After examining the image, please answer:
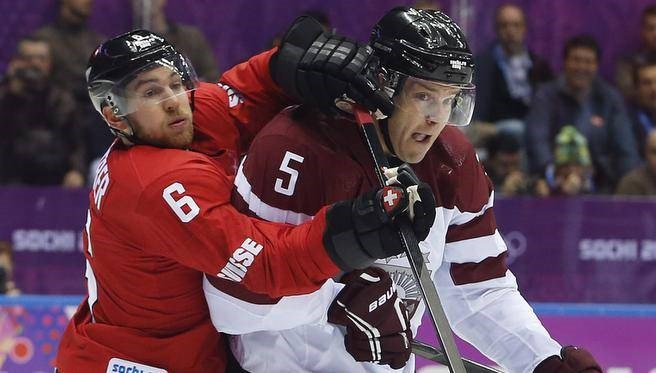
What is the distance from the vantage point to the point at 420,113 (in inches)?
104

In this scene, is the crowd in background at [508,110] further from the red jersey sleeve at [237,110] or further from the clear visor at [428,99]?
the clear visor at [428,99]

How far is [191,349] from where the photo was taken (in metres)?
2.77

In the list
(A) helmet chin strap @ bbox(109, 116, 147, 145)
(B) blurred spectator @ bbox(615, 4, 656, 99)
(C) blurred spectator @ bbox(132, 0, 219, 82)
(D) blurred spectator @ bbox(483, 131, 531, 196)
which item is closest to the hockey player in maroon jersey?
(A) helmet chin strap @ bbox(109, 116, 147, 145)

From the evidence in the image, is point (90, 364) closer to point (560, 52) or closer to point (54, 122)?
point (54, 122)

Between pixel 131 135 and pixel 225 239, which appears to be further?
pixel 131 135

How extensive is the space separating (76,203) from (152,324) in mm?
2496

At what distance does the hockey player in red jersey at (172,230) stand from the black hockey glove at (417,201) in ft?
0.15

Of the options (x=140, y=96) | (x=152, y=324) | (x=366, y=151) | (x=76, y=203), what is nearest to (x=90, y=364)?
(x=152, y=324)

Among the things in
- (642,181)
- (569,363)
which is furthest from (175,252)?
(642,181)

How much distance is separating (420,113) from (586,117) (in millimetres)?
3651

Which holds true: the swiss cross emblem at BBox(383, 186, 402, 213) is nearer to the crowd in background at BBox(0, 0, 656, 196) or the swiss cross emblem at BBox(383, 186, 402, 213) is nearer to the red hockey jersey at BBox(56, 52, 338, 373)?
the red hockey jersey at BBox(56, 52, 338, 373)

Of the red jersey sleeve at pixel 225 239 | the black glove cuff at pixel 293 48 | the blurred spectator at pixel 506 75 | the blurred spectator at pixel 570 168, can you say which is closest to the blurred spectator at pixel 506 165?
the blurred spectator at pixel 570 168

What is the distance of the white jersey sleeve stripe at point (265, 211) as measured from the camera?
2.62 metres

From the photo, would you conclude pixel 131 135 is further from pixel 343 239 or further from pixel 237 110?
pixel 343 239
